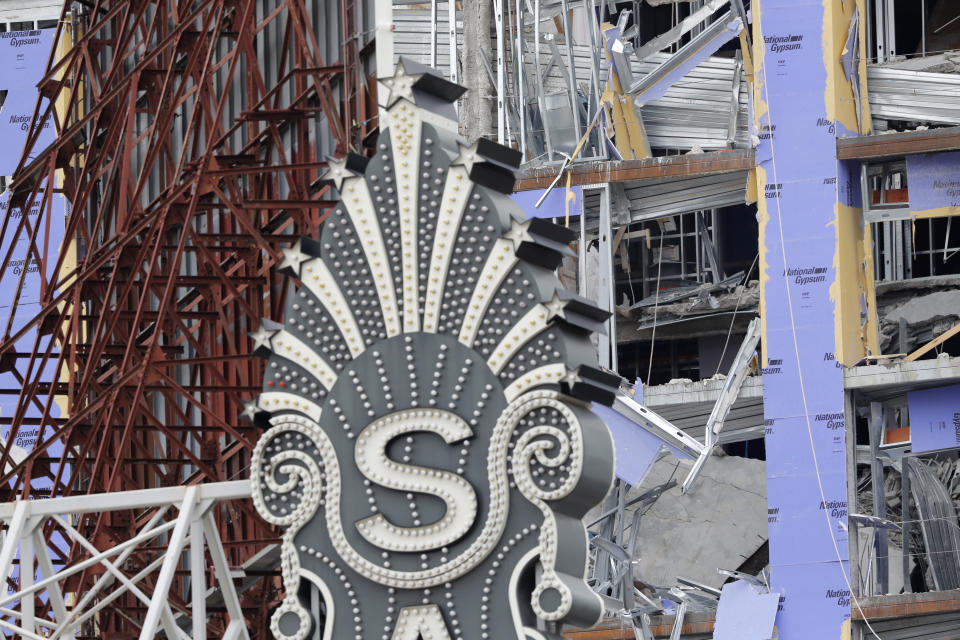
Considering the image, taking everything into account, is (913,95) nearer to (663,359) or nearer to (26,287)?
(663,359)

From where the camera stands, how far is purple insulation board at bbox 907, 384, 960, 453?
121 feet

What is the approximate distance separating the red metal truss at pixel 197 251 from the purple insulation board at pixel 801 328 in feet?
33.1

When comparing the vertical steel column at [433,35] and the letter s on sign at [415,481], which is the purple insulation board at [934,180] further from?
the letter s on sign at [415,481]

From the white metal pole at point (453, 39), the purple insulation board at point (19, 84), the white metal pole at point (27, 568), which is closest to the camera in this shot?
the white metal pole at point (27, 568)

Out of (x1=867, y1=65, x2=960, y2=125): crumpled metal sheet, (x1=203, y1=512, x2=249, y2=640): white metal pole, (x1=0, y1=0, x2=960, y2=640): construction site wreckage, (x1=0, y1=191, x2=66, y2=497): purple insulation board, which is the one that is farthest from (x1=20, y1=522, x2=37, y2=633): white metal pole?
(x1=867, y1=65, x2=960, y2=125): crumpled metal sheet

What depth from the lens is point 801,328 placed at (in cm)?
3584

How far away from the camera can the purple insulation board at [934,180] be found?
37.1m

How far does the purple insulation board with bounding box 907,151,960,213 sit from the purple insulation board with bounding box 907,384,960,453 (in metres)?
3.10

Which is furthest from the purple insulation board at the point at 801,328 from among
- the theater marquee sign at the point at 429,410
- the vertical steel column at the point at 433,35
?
the theater marquee sign at the point at 429,410

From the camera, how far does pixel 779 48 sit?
3653 centimetres

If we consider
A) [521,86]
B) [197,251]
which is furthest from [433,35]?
[197,251]

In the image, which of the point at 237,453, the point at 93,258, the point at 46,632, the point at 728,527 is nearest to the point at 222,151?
the point at 93,258

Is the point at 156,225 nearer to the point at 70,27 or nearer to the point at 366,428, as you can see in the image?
the point at 366,428

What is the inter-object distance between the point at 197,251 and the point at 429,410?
9188 mm
